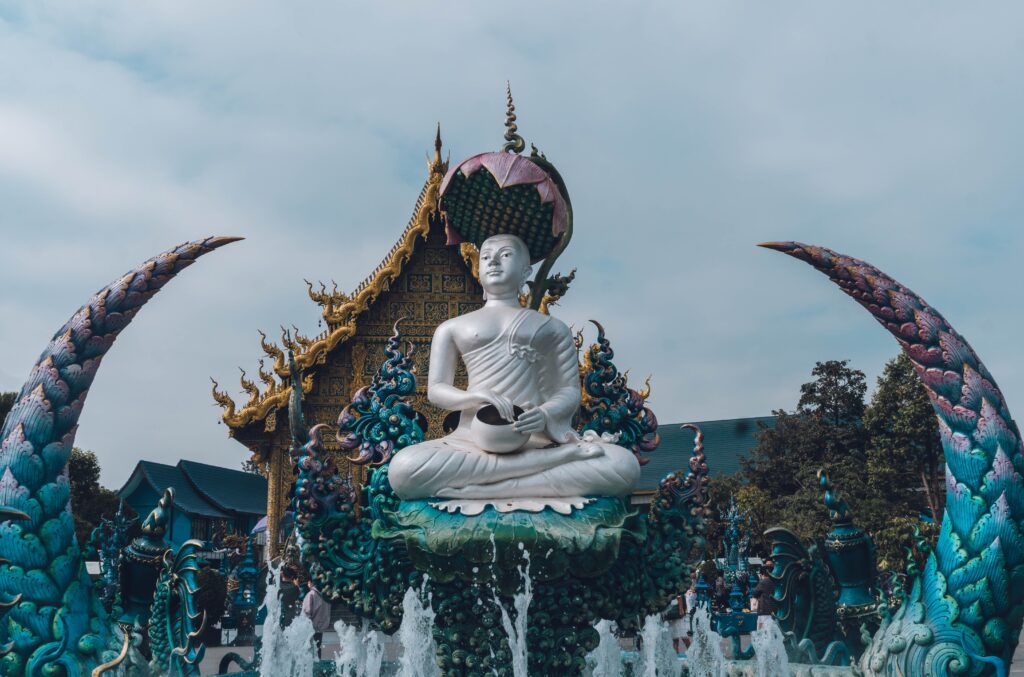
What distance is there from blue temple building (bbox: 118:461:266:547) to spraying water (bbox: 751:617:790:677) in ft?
78.5

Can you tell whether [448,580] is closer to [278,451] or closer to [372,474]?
[372,474]

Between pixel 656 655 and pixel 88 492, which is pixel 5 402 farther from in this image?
pixel 656 655

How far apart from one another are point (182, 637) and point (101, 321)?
231cm

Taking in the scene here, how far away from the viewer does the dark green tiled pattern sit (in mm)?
6988

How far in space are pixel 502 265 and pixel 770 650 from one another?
3.48m

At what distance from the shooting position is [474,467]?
6086 millimetres

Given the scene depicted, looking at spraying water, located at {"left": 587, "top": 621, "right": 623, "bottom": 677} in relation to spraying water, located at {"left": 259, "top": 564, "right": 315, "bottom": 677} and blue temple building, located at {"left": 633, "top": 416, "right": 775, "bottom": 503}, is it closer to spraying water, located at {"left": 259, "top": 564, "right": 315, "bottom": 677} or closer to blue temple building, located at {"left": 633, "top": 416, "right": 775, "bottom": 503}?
spraying water, located at {"left": 259, "top": 564, "right": 315, "bottom": 677}

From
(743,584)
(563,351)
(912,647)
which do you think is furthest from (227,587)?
(912,647)

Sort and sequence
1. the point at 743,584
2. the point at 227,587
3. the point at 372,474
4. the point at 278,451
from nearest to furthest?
1. the point at 372,474
2. the point at 743,584
3. the point at 227,587
4. the point at 278,451

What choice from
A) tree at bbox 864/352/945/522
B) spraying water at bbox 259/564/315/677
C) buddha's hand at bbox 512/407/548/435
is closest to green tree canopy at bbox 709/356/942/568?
tree at bbox 864/352/945/522

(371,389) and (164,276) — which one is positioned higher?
(164,276)

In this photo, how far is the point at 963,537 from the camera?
618cm

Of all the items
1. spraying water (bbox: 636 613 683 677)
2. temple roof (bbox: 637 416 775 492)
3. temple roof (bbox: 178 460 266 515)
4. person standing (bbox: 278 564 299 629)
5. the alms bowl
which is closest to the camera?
the alms bowl

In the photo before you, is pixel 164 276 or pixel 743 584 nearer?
pixel 164 276
